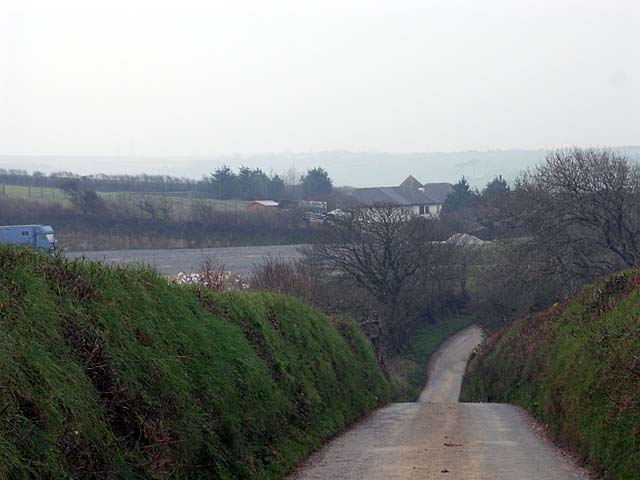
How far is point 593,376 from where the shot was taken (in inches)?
496

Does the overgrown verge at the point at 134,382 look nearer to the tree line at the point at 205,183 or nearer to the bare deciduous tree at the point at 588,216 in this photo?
the bare deciduous tree at the point at 588,216

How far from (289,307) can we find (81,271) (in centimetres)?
912

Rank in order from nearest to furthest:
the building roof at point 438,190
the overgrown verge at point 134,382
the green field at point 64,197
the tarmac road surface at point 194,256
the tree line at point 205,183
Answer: the overgrown verge at point 134,382, the tarmac road surface at point 194,256, the green field at point 64,197, the tree line at point 205,183, the building roof at point 438,190

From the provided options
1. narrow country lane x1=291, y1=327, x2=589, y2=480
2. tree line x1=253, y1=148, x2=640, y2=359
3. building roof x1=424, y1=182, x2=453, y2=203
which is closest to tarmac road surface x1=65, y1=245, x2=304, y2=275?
tree line x1=253, y1=148, x2=640, y2=359

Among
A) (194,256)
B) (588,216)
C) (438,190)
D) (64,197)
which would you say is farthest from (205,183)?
(438,190)

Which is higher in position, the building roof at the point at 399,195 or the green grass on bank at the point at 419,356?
the building roof at the point at 399,195

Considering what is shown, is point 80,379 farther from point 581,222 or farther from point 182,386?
point 581,222

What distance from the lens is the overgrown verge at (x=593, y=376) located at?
411 inches

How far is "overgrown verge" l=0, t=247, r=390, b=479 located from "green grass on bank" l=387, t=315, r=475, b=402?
21.0 meters

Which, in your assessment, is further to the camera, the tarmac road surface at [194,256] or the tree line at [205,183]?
the tree line at [205,183]

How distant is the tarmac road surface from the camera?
28.4 m

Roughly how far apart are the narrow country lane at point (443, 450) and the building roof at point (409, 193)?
75558mm

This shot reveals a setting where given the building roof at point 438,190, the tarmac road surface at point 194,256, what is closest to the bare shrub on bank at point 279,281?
the tarmac road surface at point 194,256

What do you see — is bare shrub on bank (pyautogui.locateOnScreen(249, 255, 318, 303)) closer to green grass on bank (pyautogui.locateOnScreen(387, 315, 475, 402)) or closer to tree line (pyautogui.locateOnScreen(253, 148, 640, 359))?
tree line (pyautogui.locateOnScreen(253, 148, 640, 359))
